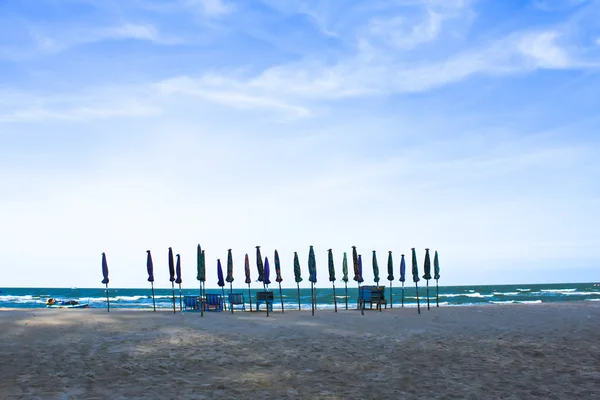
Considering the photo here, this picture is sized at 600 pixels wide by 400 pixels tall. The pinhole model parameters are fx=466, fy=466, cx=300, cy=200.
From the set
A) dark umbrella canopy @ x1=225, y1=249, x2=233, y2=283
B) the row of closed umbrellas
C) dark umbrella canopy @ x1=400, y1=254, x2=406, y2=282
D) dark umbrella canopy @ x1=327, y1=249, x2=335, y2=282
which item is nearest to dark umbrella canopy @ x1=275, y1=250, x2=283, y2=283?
the row of closed umbrellas

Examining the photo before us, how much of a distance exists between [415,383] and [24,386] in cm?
791

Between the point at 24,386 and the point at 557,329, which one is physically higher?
the point at 24,386

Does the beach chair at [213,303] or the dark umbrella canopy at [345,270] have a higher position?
the dark umbrella canopy at [345,270]

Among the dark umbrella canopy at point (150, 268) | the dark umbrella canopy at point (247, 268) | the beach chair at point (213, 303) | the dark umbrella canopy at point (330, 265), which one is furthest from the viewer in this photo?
the beach chair at point (213, 303)

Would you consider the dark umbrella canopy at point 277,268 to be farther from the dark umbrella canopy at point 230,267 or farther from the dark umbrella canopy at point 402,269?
the dark umbrella canopy at point 402,269

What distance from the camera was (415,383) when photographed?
9.71 meters

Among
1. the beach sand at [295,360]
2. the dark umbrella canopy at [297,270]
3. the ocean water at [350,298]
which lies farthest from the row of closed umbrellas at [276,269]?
the ocean water at [350,298]

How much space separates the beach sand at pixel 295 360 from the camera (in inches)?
362

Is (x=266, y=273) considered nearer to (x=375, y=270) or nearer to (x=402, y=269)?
(x=375, y=270)

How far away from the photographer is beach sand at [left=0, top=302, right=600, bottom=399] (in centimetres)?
920

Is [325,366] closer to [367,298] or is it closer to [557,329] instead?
[557,329]

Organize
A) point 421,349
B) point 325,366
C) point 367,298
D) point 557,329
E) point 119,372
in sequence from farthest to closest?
point 367,298 < point 557,329 < point 421,349 < point 325,366 < point 119,372

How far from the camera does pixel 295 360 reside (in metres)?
11.8

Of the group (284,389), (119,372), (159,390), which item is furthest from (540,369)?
(119,372)
